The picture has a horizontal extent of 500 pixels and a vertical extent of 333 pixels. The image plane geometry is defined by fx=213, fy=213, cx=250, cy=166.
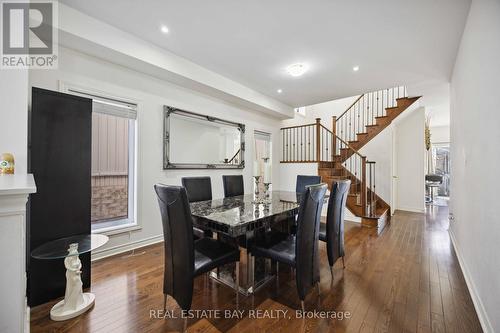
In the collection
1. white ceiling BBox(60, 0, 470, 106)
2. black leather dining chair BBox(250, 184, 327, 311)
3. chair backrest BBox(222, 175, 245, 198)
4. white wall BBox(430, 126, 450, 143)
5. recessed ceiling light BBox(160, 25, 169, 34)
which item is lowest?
black leather dining chair BBox(250, 184, 327, 311)

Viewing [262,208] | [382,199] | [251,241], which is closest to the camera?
[251,241]

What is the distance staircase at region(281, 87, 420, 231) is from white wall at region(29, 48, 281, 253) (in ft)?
8.79

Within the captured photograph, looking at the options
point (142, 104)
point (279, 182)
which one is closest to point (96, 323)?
point (142, 104)

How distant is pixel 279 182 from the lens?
5824 millimetres

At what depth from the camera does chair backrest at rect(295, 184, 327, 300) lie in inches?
65.9

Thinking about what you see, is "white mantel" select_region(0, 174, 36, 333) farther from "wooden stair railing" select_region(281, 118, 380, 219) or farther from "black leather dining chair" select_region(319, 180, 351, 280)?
"wooden stair railing" select_region(281, 118, 380, 219)

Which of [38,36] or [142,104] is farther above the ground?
[38,36]

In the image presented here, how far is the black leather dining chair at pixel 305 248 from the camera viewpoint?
1.68 m

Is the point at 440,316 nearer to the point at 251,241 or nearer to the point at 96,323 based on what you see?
the point at 251,241

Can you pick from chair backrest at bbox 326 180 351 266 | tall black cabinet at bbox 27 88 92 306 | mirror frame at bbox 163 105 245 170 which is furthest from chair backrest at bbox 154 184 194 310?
mirror frame at bbox 163 105 245 170

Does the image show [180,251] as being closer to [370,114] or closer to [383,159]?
[383,159]

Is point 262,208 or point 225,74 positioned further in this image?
point 225,74

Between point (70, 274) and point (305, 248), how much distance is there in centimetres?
194

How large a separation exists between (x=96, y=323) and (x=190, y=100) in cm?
312
